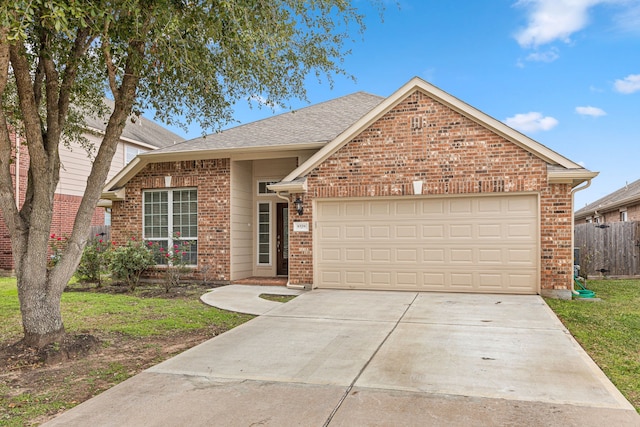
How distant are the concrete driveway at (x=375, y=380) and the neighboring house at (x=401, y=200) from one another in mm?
2691

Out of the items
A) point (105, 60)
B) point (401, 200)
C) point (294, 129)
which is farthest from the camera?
point (294, 129)

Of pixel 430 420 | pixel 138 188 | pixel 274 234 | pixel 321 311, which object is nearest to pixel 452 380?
pixel 430 420

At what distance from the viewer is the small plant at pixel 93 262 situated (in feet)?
39.9

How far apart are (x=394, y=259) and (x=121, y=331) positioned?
19.6 feet

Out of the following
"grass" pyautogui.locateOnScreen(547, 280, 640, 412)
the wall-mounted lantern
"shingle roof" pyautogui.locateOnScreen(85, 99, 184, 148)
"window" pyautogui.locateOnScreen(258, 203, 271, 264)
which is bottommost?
"grass" pyautogui.locateOnScreen(547, 280, 640, 412)

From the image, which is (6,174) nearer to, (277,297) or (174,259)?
(277,297)

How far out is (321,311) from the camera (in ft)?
27.6

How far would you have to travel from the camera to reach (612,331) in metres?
7.09

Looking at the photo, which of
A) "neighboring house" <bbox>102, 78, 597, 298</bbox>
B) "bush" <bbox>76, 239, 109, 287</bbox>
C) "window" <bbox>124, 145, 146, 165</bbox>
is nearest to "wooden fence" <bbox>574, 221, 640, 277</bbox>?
"neighboring house" <bbox>102, 78, 597, 298</bbox>

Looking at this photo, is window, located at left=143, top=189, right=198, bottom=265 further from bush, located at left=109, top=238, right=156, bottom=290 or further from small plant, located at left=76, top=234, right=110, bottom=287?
small plant, located at left=76, top=234, right=110, bottom=287

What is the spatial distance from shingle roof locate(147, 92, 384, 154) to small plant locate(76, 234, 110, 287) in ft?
9.92

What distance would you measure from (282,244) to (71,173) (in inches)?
394

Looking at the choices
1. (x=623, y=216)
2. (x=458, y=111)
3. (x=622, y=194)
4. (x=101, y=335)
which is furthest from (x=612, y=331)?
(x=622, y=194)

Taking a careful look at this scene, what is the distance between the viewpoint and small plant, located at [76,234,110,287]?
12156 mm
